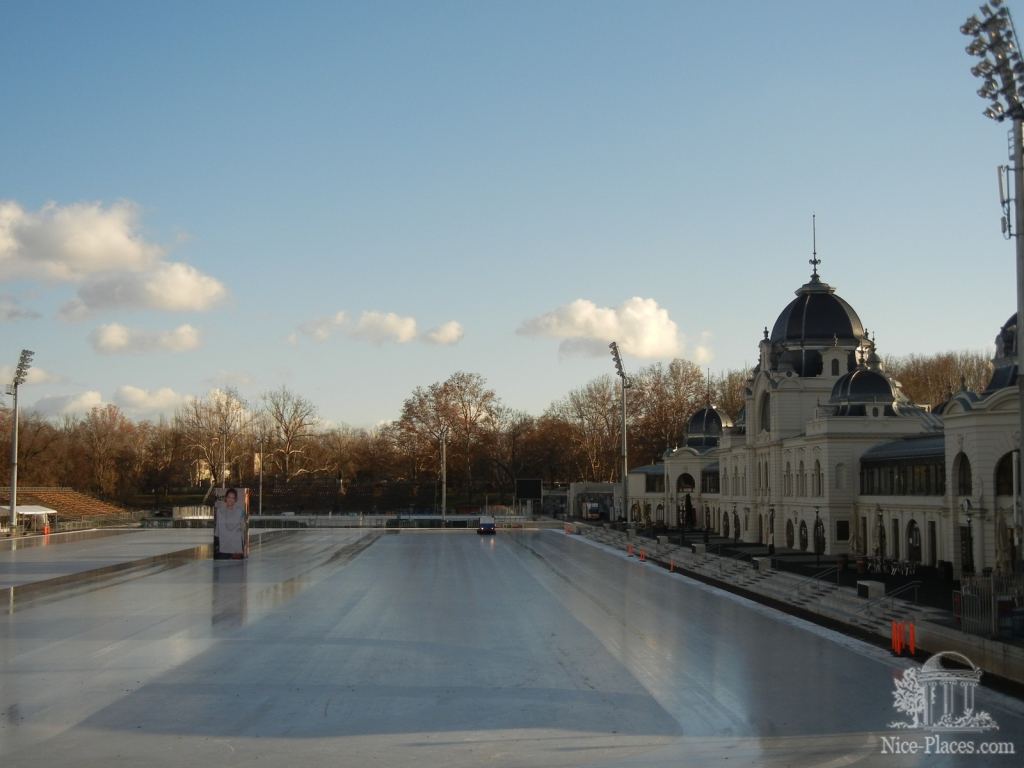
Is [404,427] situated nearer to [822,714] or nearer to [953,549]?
[953,549]

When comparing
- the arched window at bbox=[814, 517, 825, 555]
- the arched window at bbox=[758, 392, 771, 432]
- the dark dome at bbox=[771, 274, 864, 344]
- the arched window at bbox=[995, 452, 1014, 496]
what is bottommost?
the arched window at bbox=[814, 517, 825, 555]

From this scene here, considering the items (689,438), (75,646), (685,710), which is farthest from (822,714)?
(689,438)

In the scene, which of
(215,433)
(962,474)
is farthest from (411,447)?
(962,474)

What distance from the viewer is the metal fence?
2189cm

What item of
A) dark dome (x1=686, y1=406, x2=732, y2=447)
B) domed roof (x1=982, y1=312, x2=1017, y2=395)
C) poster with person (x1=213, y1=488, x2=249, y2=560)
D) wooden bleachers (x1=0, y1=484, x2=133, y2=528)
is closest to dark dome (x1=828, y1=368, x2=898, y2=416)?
domed roof (x1=982, y1=312, x2=1017, y2=395)

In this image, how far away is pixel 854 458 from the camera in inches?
2132

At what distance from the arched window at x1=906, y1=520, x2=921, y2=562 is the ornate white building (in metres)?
0.06

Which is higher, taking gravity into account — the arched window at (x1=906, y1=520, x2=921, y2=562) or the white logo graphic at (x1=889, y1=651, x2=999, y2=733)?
the arched window at (x1=906, y1=520, x2=921, y2=562)

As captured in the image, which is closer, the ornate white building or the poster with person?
the ornate white building

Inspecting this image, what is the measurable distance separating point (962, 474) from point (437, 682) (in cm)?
2638

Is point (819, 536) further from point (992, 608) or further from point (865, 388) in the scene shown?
point (992, 608)


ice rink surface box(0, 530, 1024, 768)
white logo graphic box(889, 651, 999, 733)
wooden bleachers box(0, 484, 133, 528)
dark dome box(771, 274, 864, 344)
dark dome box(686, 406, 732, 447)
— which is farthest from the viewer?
wooden bleachers box(0, 484, 133, 528)

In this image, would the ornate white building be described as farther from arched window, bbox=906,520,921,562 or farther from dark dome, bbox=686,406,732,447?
dark dome, bbox=686,406,732,447

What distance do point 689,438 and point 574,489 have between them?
76.7ft
